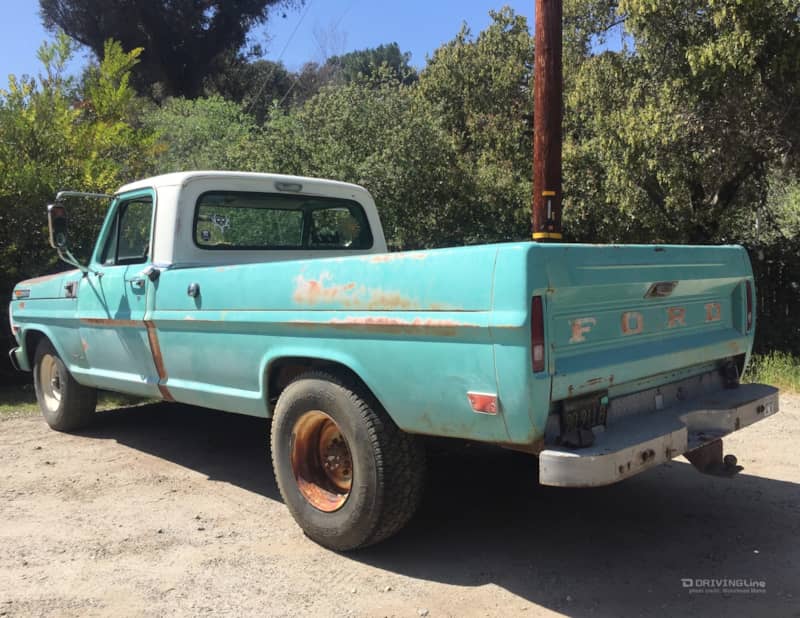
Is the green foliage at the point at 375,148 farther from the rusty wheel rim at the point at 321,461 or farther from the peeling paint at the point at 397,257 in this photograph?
the peeling paint at the point at 397,257

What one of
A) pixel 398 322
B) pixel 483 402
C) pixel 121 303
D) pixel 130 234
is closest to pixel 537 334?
pixel 483 402

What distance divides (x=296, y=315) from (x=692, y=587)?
7.48 ft

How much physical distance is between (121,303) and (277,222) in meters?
1.29

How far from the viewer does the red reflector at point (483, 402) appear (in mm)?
2896

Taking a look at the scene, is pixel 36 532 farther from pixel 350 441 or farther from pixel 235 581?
pixel 350 441

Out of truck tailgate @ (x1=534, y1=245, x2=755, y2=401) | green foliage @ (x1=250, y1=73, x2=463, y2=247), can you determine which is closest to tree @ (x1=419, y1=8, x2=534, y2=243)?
green foliage @ (x1=250, y1=73, x2=463, y2=247)

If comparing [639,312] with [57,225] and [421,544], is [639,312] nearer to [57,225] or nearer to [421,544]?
[421,544]

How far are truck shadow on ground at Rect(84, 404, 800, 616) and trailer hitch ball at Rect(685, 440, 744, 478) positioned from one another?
36cm

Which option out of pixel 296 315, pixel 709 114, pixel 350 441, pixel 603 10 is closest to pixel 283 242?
pixel 296 315

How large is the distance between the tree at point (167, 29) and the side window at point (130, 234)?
25.3 metres

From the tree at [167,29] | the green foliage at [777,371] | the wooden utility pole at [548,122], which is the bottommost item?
the green foliage at [777,371]

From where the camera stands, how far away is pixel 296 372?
13.3 feet

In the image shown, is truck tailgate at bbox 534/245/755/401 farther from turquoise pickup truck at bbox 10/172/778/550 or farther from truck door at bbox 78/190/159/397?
truck door at bbox 78/190/159/397

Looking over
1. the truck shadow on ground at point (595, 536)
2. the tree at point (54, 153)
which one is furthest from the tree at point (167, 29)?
the truck shadow on ground at point (595, 536)
